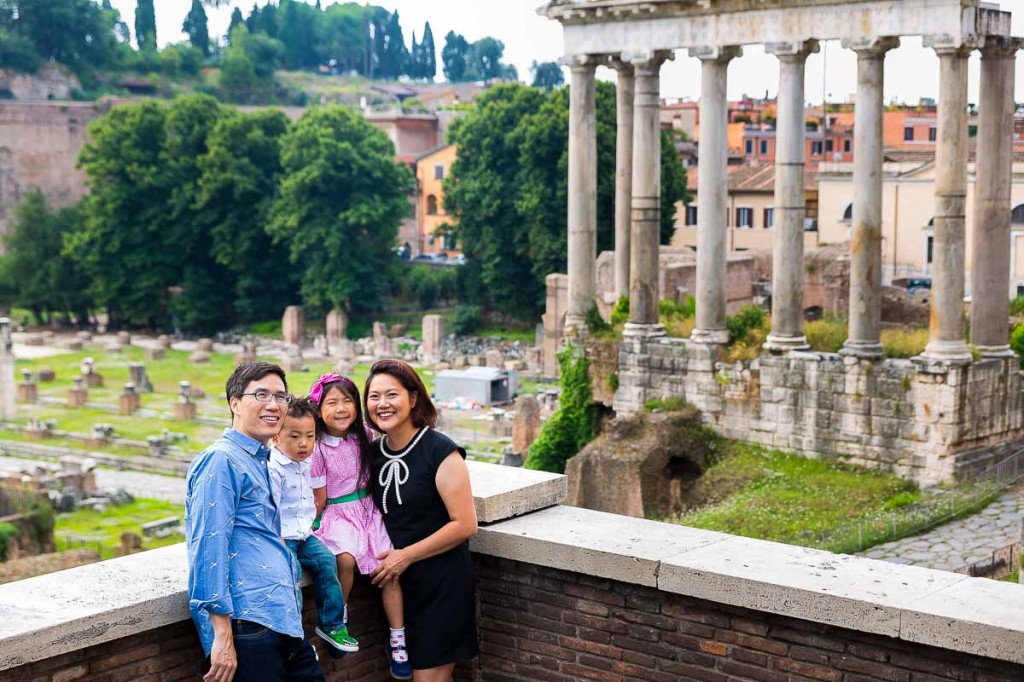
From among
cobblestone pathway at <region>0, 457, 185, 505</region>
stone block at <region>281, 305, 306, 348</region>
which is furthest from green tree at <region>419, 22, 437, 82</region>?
cobblestone pathway at <region>0, 457, 185, 505</region>

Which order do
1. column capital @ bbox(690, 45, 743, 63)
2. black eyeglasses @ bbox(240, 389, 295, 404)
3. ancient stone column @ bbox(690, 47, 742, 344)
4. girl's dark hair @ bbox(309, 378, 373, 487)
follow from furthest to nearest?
ancient stone column @ bbox(690, 47, 742, 344)
column capital @ bbox(690, 45, 743, 63)
girl's dark hair @ bbox(309, 378, 373, 487)
black eyeglasses @ bbox(240, 389, 295, 404)

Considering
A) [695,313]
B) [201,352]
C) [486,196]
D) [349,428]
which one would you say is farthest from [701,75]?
[201,352]

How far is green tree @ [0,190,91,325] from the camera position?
5147 centimetres

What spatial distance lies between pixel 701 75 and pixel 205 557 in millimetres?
14413

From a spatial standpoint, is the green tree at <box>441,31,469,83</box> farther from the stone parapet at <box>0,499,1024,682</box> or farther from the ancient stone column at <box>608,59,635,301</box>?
the stone parapet at <box>0,499,1024,682</box>

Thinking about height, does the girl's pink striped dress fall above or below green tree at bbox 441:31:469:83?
below

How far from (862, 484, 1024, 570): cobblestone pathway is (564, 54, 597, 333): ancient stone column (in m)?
6.14

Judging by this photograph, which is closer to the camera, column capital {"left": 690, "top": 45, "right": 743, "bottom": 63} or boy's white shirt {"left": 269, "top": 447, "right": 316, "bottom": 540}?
boy's white shirt {"left": 269, "top": 447, "right": 316, "bottom": 540}

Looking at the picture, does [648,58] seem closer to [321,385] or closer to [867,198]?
[867,198]

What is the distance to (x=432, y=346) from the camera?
1663 inches

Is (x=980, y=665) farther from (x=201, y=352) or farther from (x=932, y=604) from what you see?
(x=201, y=352)

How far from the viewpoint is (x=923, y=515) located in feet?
48.4

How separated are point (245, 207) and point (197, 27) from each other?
142ft

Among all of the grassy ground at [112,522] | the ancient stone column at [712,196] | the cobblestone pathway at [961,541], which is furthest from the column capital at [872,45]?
the grassy ground at [112,522]
